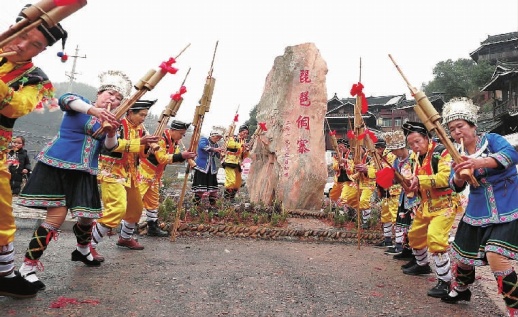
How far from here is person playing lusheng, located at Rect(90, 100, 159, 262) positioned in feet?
13.3

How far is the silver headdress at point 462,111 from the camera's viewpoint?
10.5ft

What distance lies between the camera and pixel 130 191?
4.74 m

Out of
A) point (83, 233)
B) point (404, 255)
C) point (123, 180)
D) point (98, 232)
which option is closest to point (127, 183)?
point (123, 180)

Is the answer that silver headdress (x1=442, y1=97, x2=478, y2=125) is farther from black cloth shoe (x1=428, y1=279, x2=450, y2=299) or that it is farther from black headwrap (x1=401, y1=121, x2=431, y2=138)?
black cloth shoe (x1=428, y1=279, x2=450, y2=299)

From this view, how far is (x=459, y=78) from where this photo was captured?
108 feet

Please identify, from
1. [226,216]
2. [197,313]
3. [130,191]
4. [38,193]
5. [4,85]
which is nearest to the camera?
[4,85]

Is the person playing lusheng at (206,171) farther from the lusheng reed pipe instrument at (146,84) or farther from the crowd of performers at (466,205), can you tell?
the lusheng reed pipe instrument at (146,84)

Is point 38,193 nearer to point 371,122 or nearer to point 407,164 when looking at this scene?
point 407,164

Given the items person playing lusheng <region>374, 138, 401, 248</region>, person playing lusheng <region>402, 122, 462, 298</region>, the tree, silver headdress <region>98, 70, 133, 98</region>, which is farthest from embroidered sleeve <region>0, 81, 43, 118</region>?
the tree

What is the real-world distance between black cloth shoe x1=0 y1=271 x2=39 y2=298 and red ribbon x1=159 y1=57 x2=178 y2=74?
212 cm

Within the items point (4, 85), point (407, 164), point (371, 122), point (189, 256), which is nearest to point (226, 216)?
point (189, 256)

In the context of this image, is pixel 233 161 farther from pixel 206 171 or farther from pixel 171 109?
pixel 171 109

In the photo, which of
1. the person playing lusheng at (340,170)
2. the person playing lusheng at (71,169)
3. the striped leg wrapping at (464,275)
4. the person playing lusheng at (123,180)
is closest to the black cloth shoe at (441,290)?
the striped leg wrapping at (464,275)

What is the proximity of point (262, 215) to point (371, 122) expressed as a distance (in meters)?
28.0
